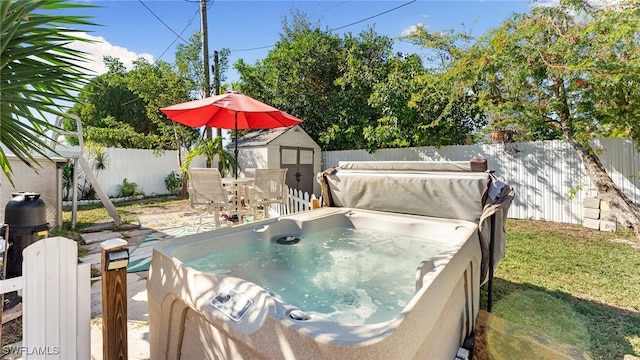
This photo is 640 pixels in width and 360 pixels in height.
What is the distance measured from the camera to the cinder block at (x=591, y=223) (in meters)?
6.07

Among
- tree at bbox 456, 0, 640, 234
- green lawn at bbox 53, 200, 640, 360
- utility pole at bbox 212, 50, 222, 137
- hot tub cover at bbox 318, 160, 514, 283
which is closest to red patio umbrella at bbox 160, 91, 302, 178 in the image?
hot tub cover at bbox 318, 160, 514, 283

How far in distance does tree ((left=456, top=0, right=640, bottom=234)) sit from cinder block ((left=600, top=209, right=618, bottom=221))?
127 millimetres

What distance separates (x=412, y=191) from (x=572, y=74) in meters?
3.91

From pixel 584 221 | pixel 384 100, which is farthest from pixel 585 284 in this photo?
pixel 384 100

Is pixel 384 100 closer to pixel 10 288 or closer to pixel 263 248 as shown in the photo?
pixel 263 248

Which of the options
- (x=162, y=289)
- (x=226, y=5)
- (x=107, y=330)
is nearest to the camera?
(x=107, y=330)

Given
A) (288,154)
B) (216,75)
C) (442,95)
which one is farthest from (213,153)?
(442,95)

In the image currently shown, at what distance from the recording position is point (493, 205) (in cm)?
315

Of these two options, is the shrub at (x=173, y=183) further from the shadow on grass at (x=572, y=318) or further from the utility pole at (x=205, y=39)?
the shadow on grass at (x=572, y=318)

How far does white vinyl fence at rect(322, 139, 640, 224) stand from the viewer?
19.7 ft

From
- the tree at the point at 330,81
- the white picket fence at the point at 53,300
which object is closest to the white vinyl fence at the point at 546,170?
the tree at the point at 330,81

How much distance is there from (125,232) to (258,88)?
8.88 meters

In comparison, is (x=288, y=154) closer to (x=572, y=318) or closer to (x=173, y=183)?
(x=173, y=183)

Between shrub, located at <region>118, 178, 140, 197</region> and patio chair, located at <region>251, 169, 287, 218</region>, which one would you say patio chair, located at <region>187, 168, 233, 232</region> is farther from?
shrub, located at <region>118, 178, 140, 197</region>
